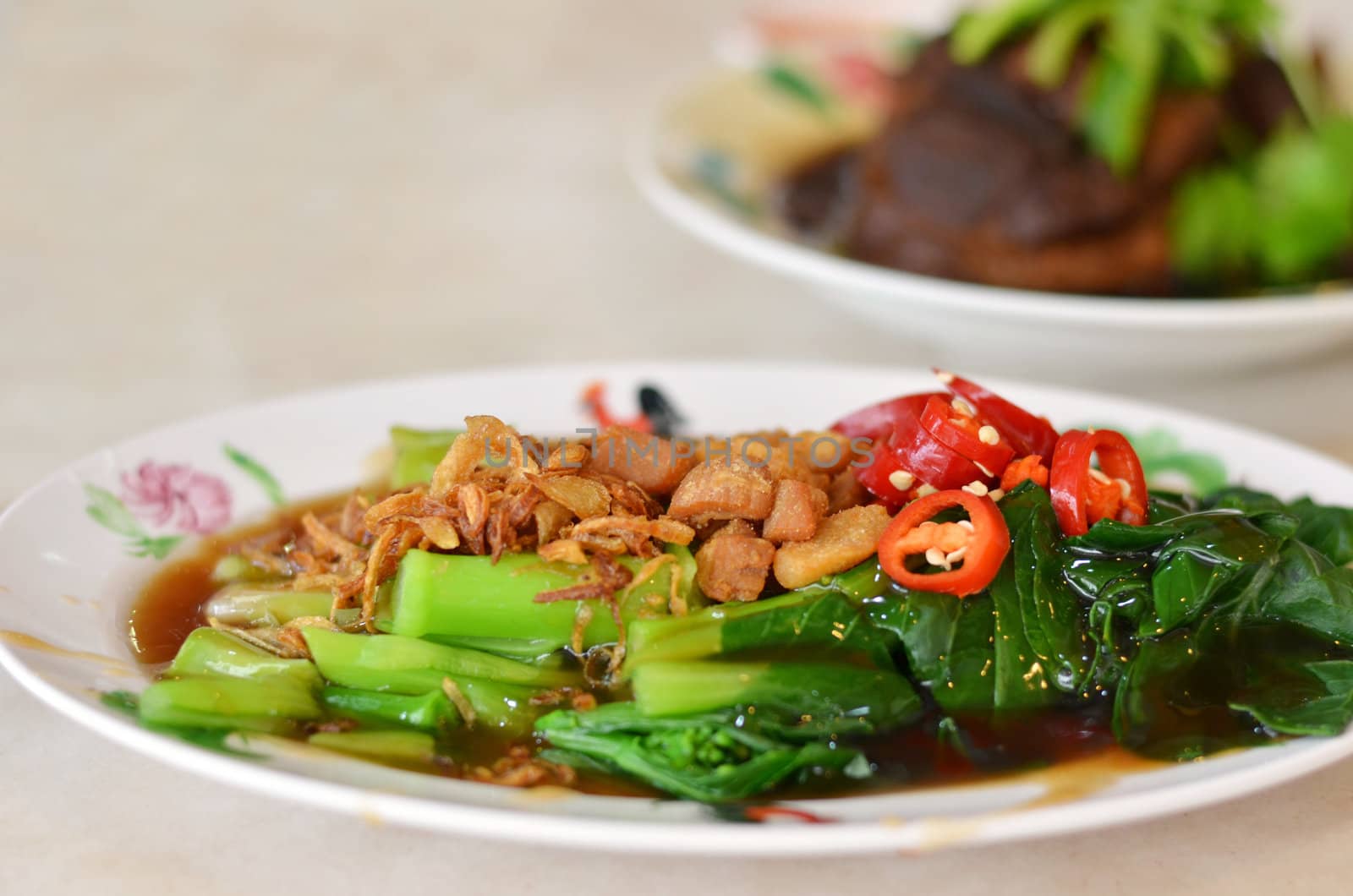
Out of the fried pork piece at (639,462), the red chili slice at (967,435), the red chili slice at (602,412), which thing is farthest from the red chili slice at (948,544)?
the red chili slice at (602,412)

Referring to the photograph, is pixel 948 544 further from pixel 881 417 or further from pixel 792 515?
pixel 881 417

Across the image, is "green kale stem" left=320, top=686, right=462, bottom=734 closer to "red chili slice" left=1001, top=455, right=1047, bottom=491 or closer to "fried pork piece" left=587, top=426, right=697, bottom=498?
"fried pork piece" left=587, top=426, right=697, bottom=498

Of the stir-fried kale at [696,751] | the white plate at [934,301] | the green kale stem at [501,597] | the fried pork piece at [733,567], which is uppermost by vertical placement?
the white plate at [934,301]

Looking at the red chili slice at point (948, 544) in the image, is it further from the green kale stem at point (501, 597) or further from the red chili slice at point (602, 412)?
the red chili slice at point (602, 412)

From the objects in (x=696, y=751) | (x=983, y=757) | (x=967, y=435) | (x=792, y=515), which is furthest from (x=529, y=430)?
(x=983, y=757)

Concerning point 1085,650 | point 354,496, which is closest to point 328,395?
point 354,496

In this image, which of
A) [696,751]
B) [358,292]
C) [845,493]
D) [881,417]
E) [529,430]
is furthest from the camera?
[358,292]

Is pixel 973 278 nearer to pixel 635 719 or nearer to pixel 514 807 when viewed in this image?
pixel 635 719
